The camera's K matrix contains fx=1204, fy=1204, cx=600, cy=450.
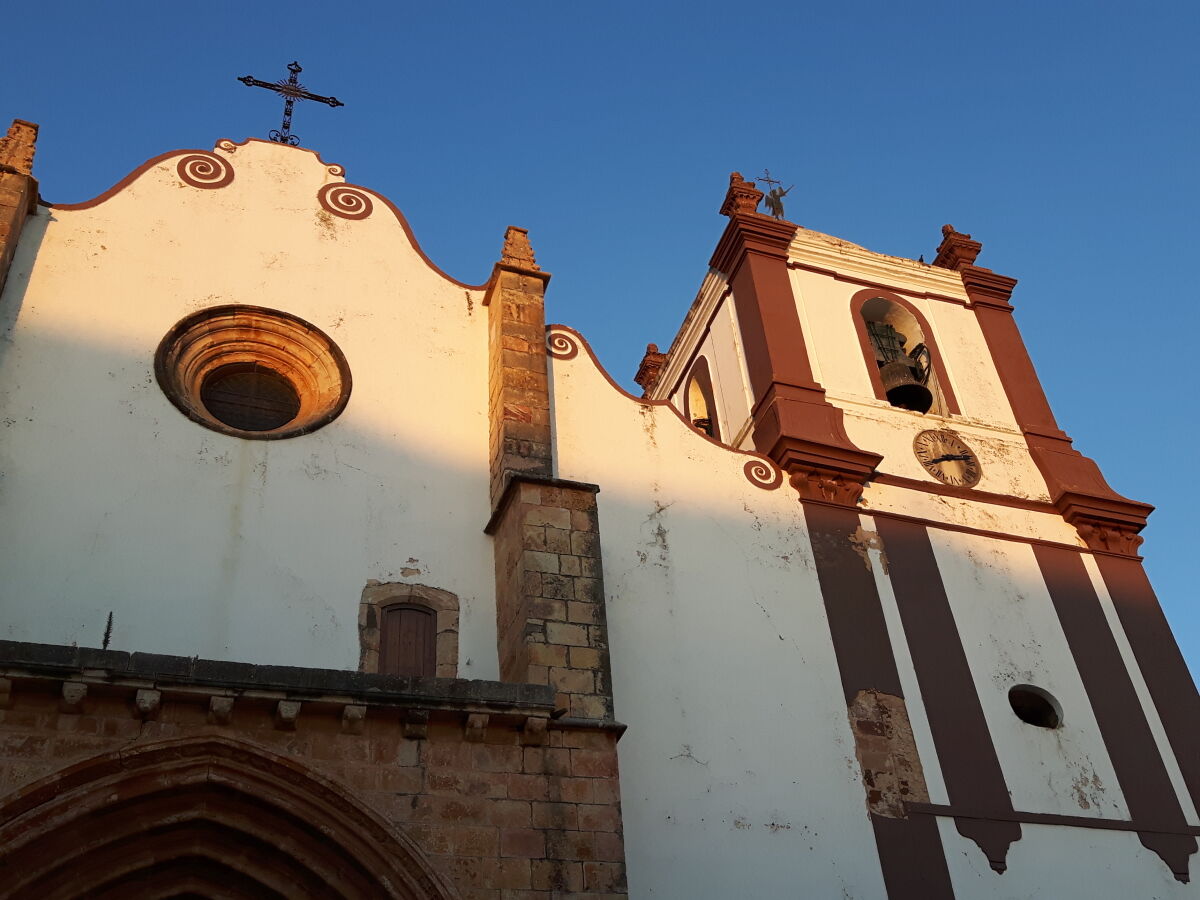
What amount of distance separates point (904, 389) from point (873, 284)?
1.73 m

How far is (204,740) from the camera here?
25.8ft

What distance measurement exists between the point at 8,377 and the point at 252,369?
230cm

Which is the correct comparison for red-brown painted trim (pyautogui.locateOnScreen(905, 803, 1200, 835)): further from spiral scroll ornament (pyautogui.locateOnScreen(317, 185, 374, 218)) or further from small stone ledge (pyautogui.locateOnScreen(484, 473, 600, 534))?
spiral scroll ornament (pyautogui.locateOnScreen(317, 185, 374, 218))

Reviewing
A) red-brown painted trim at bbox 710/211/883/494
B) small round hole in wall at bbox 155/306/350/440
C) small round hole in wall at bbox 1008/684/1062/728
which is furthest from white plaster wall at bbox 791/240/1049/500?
small round hole in wall at bbox 155/306/350/440

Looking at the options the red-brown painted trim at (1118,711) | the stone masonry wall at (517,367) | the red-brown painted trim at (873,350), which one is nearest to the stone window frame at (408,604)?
the stone masonry wall at (517,367)

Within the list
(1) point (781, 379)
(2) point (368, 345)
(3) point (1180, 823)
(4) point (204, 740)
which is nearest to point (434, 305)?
(2) point (368, 345)

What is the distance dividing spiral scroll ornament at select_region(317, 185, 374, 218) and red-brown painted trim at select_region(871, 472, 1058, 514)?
21.3ft

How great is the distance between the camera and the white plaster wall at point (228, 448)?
985cm

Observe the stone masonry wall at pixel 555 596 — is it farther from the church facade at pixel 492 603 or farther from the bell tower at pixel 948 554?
the bell tower at pixel 948 554

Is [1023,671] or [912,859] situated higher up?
[1023,671]

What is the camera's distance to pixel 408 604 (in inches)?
418

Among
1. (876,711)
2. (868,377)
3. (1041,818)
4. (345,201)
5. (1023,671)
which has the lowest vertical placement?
(1041,818)

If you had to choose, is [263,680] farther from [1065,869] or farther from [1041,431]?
[1041,431]

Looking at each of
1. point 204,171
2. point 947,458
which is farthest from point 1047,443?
point 204,171
